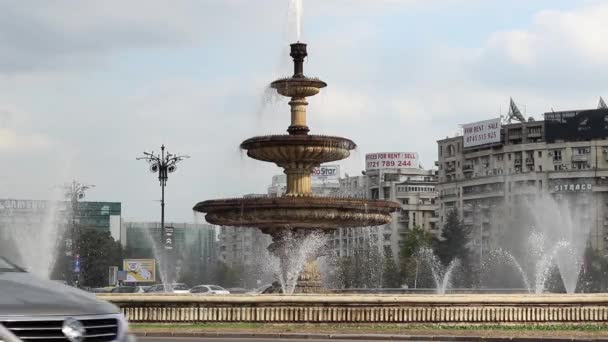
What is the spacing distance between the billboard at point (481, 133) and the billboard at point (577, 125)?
6.74 meters

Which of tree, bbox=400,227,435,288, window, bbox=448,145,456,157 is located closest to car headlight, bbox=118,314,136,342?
tree, bbox=400,227,435,288

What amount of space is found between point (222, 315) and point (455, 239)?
83883 mm

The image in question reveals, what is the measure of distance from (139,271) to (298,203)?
45.8 metres

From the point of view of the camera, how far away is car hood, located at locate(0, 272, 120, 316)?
19.6 feet

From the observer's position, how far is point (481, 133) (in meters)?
143

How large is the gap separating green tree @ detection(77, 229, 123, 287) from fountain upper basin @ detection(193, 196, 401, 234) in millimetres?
73108

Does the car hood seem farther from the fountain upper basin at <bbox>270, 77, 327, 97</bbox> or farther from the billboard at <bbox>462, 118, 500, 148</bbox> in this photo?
the billboard at <bbox>462, 118, 500, 148</bbox>

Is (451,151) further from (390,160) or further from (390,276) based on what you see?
(390,276)

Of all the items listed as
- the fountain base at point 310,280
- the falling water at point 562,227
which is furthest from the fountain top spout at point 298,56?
the falling water at point 562,227

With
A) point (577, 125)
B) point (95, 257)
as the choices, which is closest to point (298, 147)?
point (95, 257)

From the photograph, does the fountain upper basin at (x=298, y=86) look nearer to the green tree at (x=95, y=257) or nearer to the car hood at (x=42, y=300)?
the car hood at (x=42, y=300)

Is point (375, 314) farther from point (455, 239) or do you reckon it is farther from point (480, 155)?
point (480, 155)

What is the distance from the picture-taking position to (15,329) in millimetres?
5828

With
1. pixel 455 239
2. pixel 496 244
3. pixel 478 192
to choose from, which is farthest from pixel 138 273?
pixel 478 192
